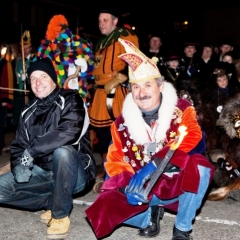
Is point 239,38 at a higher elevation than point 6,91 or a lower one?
higher

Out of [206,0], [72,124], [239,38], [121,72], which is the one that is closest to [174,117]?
[72,124]

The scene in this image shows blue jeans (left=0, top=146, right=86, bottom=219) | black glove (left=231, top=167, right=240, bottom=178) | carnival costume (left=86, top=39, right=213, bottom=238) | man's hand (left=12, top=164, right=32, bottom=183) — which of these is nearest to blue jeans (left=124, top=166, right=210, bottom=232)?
carnival costume (left=86, top=39, right=213, bottom=238)

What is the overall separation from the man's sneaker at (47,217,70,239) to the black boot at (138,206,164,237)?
0.57 metres

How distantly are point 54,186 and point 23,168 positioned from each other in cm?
26

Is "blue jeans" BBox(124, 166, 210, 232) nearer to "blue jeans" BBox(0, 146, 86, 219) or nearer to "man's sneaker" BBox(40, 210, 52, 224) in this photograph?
"blue jeans" BBox(0, 146, 86, 219)

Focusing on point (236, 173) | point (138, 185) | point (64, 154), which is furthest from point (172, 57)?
point (138, 185)

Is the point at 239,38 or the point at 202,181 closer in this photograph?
the point at 202,181

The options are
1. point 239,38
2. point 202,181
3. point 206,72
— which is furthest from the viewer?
point 239,38

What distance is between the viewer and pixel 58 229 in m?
3.63

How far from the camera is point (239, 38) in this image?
2266cm

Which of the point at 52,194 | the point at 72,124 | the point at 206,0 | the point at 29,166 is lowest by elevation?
the point at 52,194

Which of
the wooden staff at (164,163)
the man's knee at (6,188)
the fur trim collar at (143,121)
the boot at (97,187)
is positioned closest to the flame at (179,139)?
the wooden staff at (164,163)

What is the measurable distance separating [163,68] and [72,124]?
3042 mm

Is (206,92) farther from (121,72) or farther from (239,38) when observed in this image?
(239,38)
